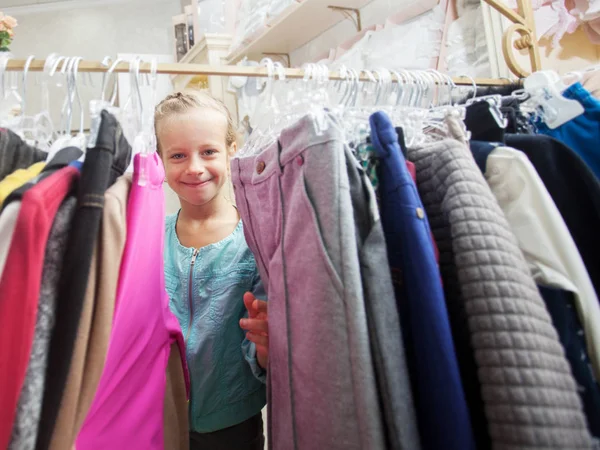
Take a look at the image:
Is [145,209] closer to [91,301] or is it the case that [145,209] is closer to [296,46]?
[91,301]

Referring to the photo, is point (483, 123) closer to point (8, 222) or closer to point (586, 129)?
point (586, 129)

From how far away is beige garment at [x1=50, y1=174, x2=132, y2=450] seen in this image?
0.33 m

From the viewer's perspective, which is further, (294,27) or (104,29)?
(104,29)

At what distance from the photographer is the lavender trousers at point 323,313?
0.37m

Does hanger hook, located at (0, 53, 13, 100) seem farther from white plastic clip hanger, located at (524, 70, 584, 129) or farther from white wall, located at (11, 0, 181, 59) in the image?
white wall, located at (11, 0, 181, 59)

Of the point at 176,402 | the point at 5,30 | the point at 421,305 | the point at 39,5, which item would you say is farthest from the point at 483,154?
the point at 39,5

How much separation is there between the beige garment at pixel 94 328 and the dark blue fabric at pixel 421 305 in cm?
29

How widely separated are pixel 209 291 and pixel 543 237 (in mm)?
591

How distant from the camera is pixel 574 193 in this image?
1.65 ft

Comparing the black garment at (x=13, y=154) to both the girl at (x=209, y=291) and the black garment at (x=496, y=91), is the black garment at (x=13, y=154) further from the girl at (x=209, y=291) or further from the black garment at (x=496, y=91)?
the black garment at (x=496, y=91)

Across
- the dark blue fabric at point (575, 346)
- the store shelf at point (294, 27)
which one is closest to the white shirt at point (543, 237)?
the dark blue fabric at point (575, 346)

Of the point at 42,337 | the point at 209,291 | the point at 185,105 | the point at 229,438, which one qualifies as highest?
the point at 185,105

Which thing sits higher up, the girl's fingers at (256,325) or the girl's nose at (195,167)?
the girl's nose at (195,167)

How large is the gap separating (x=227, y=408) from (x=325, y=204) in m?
0.55
